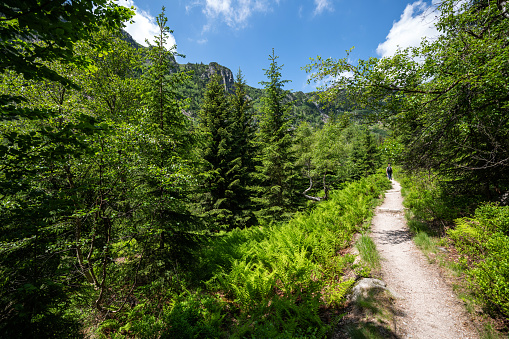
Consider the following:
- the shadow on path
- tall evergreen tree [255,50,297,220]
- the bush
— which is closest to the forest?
the bush

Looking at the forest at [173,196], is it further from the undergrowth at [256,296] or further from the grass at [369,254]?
the grass at [369,254]

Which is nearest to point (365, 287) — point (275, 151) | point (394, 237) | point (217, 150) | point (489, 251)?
point (489, 251)

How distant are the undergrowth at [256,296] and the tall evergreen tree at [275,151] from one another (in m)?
4.70

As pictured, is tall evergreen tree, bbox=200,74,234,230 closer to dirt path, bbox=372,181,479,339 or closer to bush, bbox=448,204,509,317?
dirt path, bbox=372,181,479,339

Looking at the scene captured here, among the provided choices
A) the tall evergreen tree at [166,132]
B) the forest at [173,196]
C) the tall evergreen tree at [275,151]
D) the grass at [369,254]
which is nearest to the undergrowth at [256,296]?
the forest at [173,196]

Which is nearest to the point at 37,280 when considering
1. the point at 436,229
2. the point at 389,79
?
the point at 389,79

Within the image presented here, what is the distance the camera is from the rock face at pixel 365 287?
4.58 meters

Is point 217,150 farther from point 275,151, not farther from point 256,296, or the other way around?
point 256,296

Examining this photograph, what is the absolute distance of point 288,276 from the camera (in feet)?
17.7

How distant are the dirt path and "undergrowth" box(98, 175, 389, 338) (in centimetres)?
116

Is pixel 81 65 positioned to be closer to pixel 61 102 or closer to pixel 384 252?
pixel 61 102

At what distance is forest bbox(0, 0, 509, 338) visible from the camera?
2.99m

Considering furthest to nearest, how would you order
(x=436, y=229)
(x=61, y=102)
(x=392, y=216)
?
(x=392, y=216)
(x=436, y=229)
(x=61, y=102)

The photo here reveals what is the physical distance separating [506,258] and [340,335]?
3.63m
